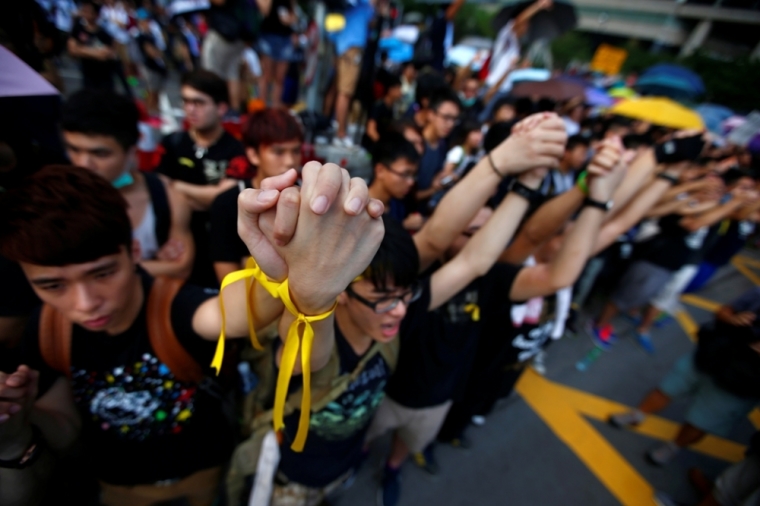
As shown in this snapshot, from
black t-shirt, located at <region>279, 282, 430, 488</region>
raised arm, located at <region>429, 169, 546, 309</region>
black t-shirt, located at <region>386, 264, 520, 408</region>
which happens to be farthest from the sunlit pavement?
raised arm, located at <region>429, 169, 546, 309</region>

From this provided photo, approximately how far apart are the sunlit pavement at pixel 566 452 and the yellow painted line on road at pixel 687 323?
4.45 feet

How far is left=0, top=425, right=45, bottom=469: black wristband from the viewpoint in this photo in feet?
3.01

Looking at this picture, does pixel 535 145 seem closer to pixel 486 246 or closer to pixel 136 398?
pixel 486 246

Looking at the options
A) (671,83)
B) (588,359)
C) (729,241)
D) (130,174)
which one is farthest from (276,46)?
(671,83)

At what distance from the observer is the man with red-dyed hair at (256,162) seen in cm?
175

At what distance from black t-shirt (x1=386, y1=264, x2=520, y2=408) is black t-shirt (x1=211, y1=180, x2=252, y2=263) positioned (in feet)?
3.26

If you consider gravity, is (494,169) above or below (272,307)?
above

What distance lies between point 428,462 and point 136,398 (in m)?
2.03

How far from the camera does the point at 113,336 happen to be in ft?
3.81

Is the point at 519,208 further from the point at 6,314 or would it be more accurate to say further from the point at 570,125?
the point at 570,125

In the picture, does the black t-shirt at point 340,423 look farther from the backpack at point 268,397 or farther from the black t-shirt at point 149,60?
the black t-shirt at point 149,60

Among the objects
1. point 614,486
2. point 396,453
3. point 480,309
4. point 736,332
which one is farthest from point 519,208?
point 614,486

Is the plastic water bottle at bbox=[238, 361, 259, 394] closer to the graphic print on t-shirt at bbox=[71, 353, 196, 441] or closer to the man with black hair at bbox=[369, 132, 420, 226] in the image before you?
the graphic print on t-shirt at bbox=[71, 353, 196, 441]

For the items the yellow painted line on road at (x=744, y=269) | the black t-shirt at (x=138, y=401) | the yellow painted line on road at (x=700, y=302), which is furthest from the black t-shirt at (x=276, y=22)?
the yellow painted line on road at (x=744, y=269)
